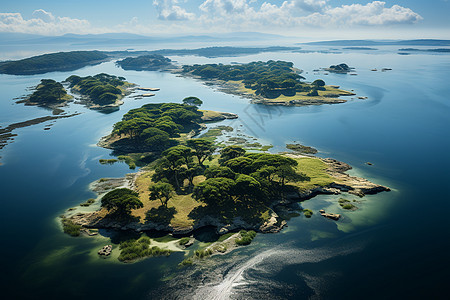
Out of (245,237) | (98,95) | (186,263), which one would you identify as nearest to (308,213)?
(245,237)

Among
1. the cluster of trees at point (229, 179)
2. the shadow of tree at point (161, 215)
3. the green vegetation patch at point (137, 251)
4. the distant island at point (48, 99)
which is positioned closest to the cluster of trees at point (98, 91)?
the distant island at point (48, 99)

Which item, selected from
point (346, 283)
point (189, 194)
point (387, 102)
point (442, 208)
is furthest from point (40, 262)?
point (387, 102)

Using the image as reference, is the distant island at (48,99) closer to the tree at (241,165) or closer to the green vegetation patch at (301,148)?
the tree at (241,165)

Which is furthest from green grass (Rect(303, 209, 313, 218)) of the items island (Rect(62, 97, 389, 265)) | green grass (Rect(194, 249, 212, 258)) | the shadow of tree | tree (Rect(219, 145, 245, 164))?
the shadow of tree

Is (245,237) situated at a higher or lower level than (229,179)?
lower

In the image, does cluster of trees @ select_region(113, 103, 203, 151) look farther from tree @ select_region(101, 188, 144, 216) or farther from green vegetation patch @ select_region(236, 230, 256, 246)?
green vegetation patch @ select_region(236, 230, 256, 246)

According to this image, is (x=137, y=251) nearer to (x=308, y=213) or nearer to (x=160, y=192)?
(x=160, y=192)

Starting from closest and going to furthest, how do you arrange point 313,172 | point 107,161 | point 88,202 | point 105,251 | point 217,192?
point 105,251, point 217,192, point 88,202, point 313,172, point 107,161
